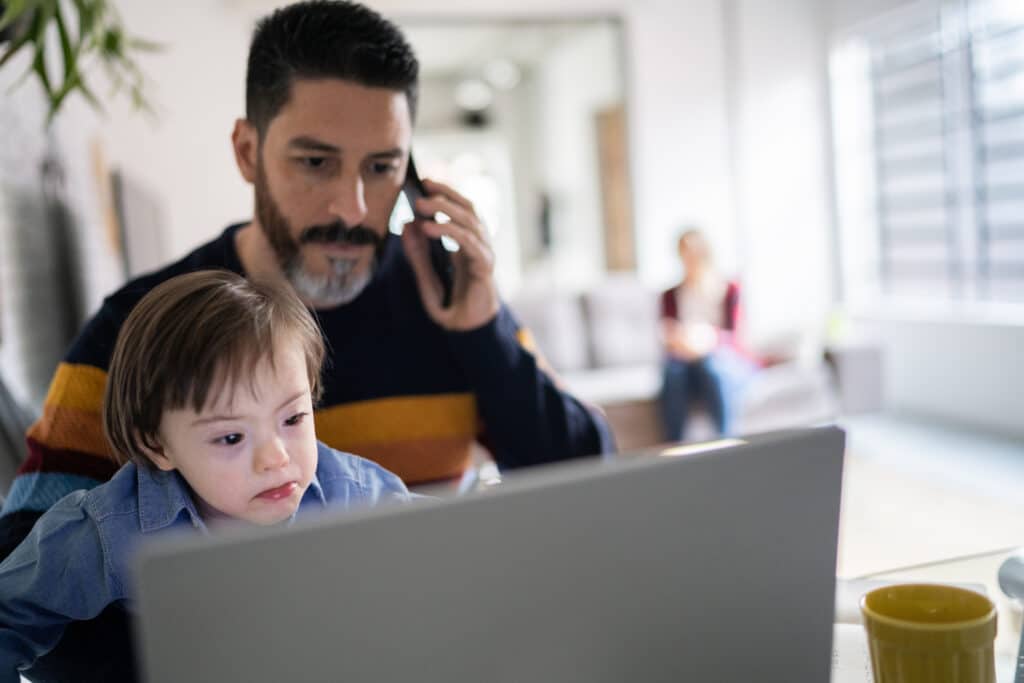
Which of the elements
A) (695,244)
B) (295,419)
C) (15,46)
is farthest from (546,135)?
(295,419)

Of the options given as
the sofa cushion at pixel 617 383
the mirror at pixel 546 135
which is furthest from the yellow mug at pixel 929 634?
the mirror at pixel 546 135

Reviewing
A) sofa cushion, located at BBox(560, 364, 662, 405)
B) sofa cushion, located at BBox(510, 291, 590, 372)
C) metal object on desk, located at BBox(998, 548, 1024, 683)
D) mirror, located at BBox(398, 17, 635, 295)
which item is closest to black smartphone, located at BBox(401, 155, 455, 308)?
metal object on desk, located at BBox(998, 548, 1024, 683)

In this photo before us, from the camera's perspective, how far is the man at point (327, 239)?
72 centimetres

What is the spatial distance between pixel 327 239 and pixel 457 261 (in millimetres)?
179

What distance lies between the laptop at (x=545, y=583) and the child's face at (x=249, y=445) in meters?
0.19

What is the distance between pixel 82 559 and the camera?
1.99 ft

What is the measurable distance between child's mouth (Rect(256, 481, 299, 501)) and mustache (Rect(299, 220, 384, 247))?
0.76 feet

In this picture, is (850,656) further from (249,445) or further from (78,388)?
(78,388)

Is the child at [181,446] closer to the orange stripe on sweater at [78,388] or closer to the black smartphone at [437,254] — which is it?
the orange stripe on sweater at [78,388]

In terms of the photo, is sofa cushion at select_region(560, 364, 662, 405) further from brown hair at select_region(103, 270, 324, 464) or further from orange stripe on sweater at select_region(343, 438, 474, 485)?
brown hair at select_region(103, 270, 324, 464)

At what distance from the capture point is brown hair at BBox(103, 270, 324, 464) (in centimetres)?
57

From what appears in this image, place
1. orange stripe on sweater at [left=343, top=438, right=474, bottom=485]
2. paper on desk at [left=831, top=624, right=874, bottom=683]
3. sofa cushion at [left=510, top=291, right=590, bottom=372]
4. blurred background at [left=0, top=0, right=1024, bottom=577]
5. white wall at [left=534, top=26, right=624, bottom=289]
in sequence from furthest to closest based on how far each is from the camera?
white wall at [left=534, top=26, right=624, bottom=289] → sofa cushion at [left=510, top=291, right=590, bottom=372] → blurred background at [left=0, top=0, right=1024, bottom=577] → orange stripe on sweater at [left=343, top=438, right=474, bottom=485] → paper on desk at [left=831, top=624, right=874, bottom=683]

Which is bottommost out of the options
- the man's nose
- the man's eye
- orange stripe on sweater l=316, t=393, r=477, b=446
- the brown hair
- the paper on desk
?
the paper on desk

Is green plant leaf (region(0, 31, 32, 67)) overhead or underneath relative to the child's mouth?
overhead
